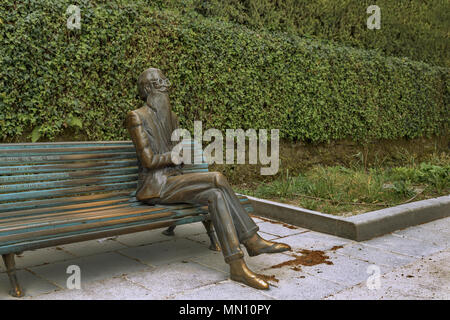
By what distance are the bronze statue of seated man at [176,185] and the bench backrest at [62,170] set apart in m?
0.35

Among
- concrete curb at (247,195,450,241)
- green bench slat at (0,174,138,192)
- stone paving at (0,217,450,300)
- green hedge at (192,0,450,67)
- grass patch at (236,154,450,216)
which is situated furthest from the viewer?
green hedge at (192,0,450,67)

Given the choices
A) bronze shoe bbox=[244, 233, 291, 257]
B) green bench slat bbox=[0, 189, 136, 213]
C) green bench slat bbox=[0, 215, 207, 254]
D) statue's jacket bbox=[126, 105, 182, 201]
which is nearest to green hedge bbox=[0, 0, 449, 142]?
green bench slat bbox=[0, 189, 136, 213]

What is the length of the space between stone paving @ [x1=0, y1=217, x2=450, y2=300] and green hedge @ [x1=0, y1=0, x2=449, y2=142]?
1.95 metres

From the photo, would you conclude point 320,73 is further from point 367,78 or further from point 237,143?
point 237,143

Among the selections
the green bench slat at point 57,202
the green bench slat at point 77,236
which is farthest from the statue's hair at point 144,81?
the green bench slat at point 77,236

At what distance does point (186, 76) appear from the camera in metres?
6.29

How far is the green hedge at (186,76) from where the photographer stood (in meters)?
4.82

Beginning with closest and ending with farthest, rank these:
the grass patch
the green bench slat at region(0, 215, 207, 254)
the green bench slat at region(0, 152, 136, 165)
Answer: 1. the green bench slat at region(0, 215, 207, 254)
2. the green bench slat at region(0, 152, 136, 165)
3. the grass patch

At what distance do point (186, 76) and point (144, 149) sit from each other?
9.76ft

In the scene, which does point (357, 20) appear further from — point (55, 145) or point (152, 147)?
point (55, 145)

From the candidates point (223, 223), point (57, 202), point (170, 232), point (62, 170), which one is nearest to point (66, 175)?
point (62, 170)

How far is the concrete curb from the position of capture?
4430mm

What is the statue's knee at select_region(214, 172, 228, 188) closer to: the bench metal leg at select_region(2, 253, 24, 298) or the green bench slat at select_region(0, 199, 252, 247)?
the green bench slat at select_region(0, 199, 252, 247)

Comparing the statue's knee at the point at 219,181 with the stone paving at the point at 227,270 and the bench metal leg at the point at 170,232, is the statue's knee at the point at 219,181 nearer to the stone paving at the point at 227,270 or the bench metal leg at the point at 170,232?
the stone paving at the point at 227,270
